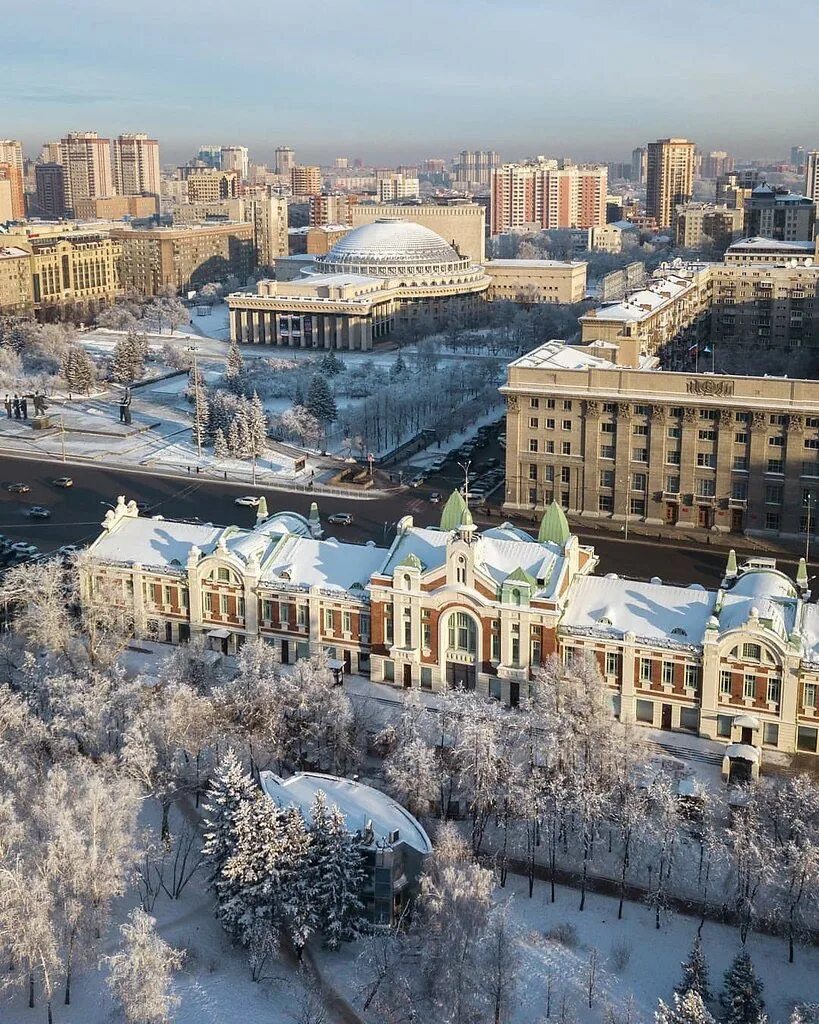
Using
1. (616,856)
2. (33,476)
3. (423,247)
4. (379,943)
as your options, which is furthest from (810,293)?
(379,943)

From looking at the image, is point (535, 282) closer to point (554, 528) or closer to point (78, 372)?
Result: point (78, 372)

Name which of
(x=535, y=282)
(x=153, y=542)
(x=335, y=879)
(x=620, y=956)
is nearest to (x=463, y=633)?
(x=153, y=542)

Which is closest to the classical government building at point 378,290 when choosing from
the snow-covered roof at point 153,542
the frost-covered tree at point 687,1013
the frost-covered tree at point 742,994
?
the snow-covered roof at point 153,542

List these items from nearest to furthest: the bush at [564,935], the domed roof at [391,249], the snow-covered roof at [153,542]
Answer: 1. the bush at [564,935]
2. the snow-covered roof at [153,542]
3. the domed roof at [391,249]

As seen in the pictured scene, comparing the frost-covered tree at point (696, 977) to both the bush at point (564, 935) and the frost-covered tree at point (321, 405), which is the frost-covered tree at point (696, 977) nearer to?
the bush at point (564, 935)

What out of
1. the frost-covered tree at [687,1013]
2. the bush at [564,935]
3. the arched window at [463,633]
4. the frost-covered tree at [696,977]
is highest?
the arched window at [463,633]
